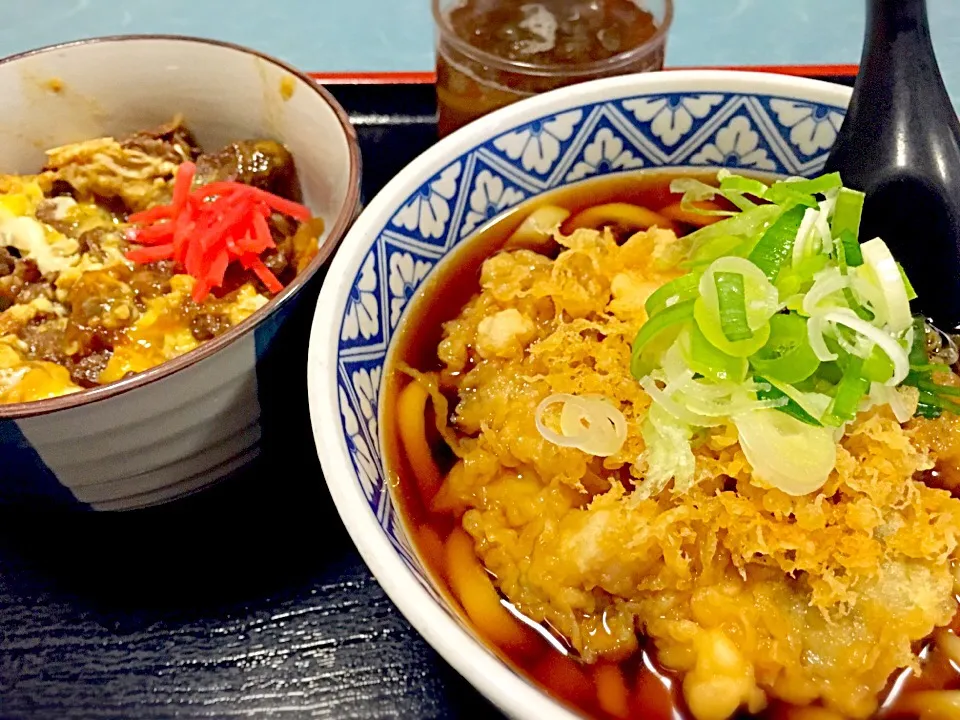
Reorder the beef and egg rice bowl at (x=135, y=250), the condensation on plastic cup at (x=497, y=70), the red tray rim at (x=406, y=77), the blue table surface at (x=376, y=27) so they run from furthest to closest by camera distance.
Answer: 1. the blue table surface at (x=376, y=27)
2. the red tray rim at (x=406, y=77)
3. the condensation on plastic cup at (x=497, y=70)
4. the beef and egg rice bowl at (x=135, y=250)

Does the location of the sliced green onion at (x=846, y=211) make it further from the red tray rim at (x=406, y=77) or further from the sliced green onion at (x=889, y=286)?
the red tray rim at (x=406, y=77)

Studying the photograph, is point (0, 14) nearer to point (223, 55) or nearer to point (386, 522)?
point (223, 55)

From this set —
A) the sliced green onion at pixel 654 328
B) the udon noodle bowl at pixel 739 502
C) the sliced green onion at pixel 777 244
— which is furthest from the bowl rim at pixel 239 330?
the sliced green onion at pixel 777 244

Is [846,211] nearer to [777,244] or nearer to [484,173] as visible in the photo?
[777,244]

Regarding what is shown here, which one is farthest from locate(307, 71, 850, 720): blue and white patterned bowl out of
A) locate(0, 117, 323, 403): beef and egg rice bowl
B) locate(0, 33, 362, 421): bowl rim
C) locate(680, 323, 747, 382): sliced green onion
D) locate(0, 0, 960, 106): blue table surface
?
locate(0, 0, 960, 106): blue table surface

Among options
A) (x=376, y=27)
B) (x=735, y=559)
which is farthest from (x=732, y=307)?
(x=376, y=27)

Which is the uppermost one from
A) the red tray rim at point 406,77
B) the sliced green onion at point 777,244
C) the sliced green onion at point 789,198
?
the sliced green onion at point 789,198
